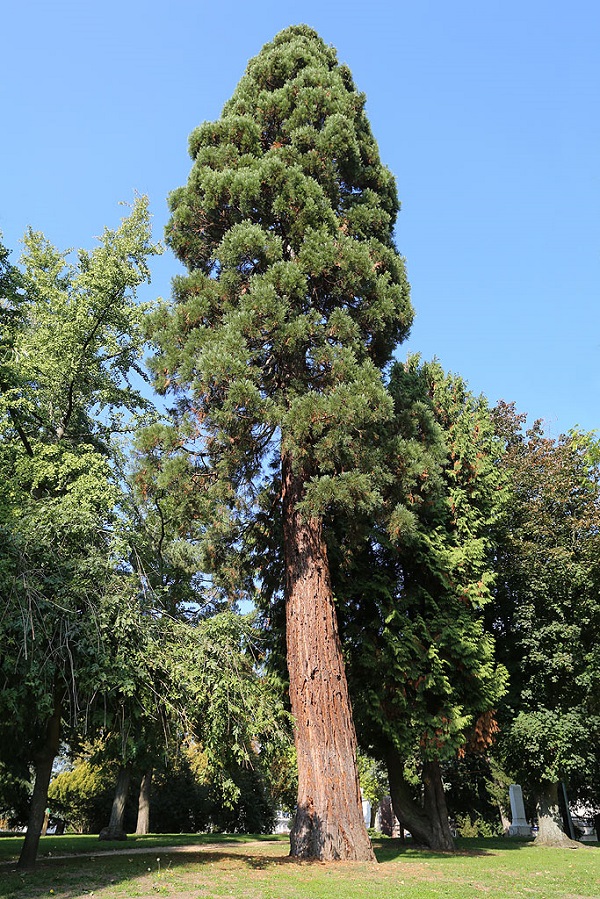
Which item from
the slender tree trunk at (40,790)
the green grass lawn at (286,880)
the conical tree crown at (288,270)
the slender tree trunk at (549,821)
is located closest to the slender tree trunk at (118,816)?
the slender tree trunk at (40,790)

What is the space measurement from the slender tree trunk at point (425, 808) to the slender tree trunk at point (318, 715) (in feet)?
16.9

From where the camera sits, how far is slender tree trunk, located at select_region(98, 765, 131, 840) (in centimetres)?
1978

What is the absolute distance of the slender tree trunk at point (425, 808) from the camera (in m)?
13.9

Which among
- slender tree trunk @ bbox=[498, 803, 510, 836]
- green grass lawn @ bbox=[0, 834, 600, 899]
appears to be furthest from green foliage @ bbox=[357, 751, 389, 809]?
green grass lawn @ bbox=[0, 834, 600, 899]

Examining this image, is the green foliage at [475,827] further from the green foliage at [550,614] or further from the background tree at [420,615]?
the background tree at [420,615]

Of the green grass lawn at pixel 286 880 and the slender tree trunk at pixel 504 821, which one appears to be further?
the slender tree trunk at pixel 504 821

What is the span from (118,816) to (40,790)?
12.5 meters

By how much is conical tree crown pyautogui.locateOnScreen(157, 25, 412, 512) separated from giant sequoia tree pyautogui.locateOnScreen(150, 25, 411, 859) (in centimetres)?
3

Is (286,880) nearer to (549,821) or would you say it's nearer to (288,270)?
(288,270)

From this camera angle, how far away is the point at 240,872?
8305mm

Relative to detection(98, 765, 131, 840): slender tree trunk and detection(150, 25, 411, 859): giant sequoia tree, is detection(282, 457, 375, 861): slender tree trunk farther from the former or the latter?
detection(98, 765, 131, 840): slender tree trunk

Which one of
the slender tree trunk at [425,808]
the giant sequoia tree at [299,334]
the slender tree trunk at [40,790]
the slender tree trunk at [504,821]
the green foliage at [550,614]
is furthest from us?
the slender tree trunk at [504,821]

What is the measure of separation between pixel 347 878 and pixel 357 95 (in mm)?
14830

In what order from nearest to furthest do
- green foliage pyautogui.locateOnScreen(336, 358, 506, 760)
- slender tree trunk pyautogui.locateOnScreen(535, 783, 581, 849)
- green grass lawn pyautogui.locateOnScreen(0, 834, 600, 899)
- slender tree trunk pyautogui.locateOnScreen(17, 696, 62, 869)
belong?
green grass lawn pyautogui.locateOnScreen(0, 834, 600, 899) → slender tree trunk pyautogui.locateOnScreen(17, 696, 62, 869) → green foliage pyautogui.locateOnScreen(336, 358, 506, 760) → slender tree trunk pyautogui.locateOnScreen(535, 783, 581, 849)
